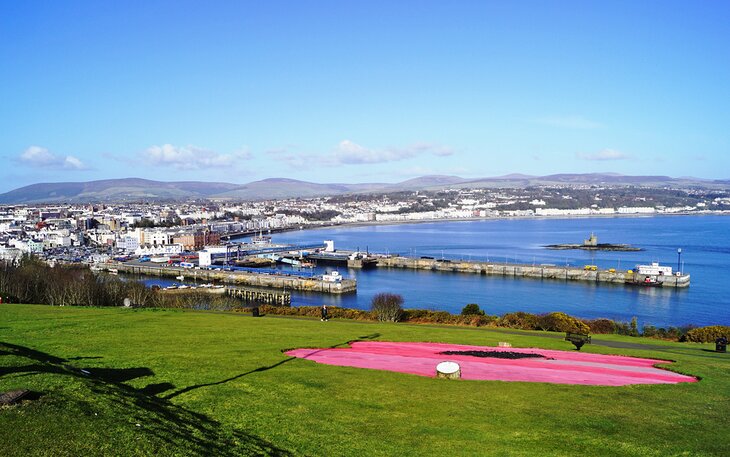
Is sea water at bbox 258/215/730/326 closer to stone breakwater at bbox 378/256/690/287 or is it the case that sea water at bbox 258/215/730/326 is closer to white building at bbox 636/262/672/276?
stone breakwater at bbox 378/256/690/287

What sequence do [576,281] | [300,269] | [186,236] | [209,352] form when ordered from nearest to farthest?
1. [209,352]
2. [576,281]
3. [300,269]
4. [186,236]

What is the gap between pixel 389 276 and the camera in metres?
50.3

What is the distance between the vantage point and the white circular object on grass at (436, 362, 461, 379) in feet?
24.7

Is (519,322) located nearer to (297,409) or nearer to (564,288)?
(297,409)

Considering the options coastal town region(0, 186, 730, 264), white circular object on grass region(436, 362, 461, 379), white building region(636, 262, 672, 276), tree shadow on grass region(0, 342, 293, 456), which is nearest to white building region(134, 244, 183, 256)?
coastal town region(0, 186, 730, 264)

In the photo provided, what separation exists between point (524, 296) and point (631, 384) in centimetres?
3070

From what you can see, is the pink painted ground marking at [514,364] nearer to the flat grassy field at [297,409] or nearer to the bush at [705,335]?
the flat grassy field at [297,409]

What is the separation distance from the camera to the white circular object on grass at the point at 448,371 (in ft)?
24.7

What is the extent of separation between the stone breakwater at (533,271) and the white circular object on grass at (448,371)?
40.1 m

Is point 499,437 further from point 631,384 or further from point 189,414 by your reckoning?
point 631,384

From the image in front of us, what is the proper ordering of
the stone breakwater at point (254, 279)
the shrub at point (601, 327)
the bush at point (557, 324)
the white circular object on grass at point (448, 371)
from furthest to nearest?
the stone breakwater at point (254, 279), the shrub at point (601, 327), the bush at point (557, 324), the white circular object on grass at point (448, 371)

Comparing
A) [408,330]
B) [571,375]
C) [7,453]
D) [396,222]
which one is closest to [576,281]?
[408,330]

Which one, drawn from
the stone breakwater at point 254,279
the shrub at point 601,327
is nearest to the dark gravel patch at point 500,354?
the shrub at point 601,327

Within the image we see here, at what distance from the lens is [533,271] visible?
48344 millimetres
